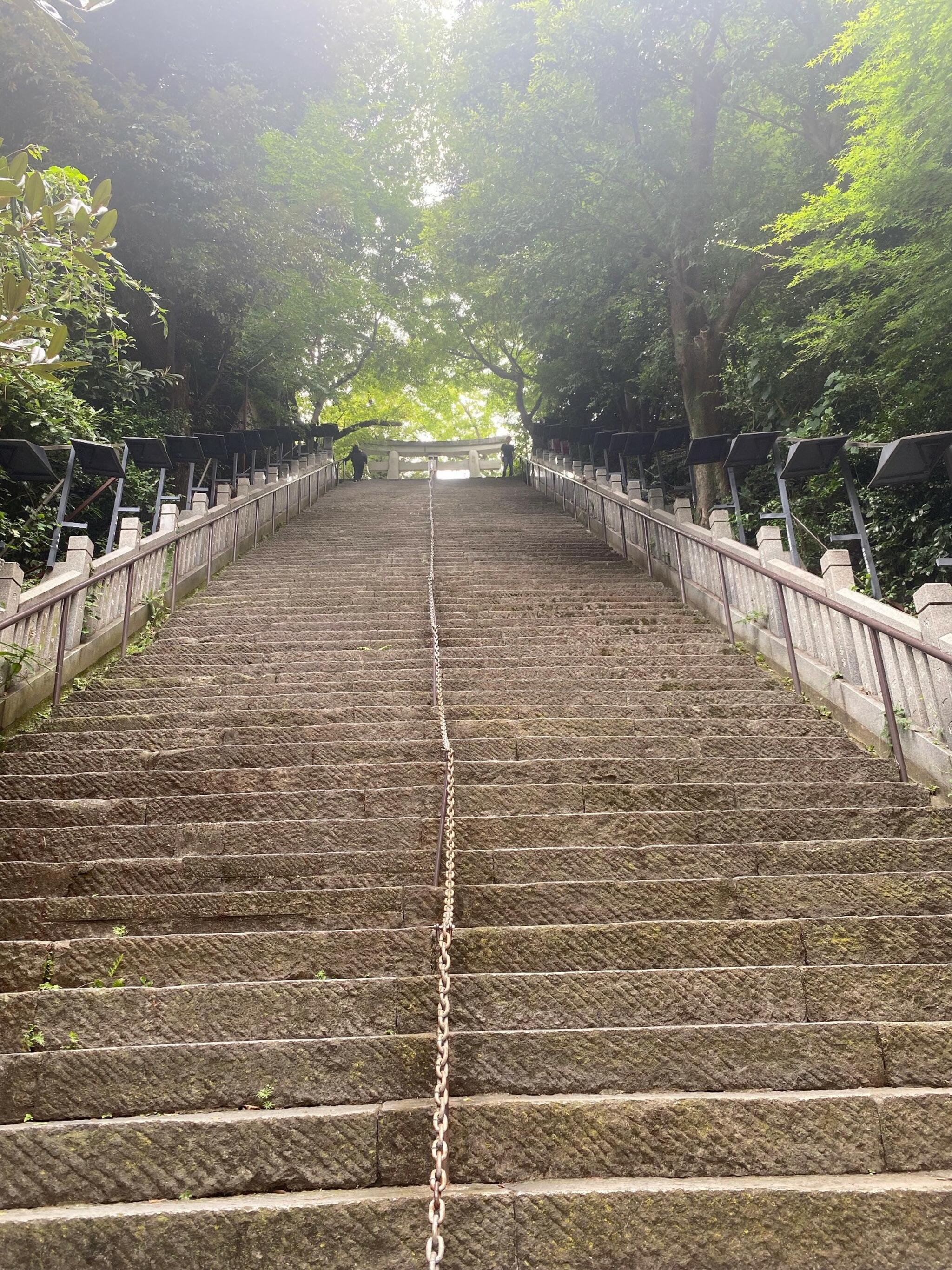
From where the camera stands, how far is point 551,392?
70.0 ft

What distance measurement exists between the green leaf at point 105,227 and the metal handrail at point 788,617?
177 inches

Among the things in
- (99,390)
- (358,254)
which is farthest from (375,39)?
(99,390)

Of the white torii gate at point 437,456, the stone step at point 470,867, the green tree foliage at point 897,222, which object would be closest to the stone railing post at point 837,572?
the stone step at point 470,867

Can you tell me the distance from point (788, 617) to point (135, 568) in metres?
6.02

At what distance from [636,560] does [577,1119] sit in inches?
378

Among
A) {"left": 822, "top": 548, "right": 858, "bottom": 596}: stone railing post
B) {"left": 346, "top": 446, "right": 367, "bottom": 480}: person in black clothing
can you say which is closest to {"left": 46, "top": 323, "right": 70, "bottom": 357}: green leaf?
{"left": 822, "top": 548, "right": 858, "bottom": 596}: stone railing post

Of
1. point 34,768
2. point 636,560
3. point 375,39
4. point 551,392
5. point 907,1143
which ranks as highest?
point 375,39

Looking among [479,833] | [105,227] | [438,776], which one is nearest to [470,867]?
[479,833]

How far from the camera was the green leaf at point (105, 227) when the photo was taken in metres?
2.91

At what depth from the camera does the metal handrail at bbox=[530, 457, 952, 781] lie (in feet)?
15.2

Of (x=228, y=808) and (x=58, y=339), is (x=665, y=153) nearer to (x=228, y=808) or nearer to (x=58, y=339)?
(x=58, y=339)

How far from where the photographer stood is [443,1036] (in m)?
2.21

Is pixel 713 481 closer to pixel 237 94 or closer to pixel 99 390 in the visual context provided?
pixel 99 390

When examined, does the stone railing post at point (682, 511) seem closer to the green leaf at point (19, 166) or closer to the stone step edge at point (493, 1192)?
the green leaf at point (19, 166)
